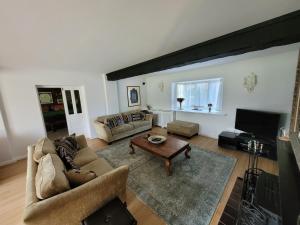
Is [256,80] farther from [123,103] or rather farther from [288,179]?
[123,103]

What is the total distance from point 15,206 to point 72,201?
1.53m

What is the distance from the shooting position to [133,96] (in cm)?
580

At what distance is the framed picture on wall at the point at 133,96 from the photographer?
5.63 m

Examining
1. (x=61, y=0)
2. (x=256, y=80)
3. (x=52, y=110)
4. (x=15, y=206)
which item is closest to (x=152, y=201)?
(x=15, y=206)

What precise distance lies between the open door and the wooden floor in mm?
1481

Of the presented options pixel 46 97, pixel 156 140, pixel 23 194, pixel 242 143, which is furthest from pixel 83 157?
pixel 46 97

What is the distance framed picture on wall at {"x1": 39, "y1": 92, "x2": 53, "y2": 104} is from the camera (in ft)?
19.4

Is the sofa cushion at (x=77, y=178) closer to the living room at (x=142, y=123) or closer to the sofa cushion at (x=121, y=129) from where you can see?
the living room at (x=142, y=123)

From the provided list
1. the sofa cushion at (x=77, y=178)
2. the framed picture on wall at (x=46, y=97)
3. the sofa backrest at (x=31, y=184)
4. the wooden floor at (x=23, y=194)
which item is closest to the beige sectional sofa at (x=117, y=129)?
the wooden floor at (x=23, y=194)

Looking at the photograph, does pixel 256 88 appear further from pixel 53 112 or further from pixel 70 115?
pixel 53 112

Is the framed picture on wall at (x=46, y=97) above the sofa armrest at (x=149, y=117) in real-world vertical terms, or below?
above

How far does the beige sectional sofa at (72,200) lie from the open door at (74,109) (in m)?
2.64

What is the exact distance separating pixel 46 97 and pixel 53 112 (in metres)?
0.87

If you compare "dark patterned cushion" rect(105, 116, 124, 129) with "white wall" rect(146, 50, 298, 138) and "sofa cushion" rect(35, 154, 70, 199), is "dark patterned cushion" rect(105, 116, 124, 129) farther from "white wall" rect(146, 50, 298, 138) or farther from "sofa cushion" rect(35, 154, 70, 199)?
"sofa cushion" rect(35, 154, 70, 199)
